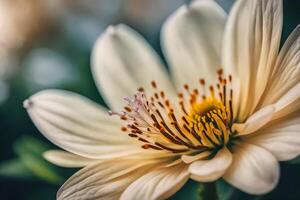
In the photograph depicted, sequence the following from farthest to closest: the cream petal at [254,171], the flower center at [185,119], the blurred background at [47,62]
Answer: the blurred background at [47,62] < the flower center at [185,119] < the cream petal at [254,171]

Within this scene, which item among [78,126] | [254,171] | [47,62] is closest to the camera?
[254,171]

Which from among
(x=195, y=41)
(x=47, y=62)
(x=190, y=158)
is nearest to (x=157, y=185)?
(x=190, y=158)

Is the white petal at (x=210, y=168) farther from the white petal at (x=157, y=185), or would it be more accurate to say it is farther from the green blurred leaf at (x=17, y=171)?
the green blurred leaf at (x=17, y=171)

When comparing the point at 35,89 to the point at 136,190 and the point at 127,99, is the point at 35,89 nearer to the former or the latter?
the point at 127,99

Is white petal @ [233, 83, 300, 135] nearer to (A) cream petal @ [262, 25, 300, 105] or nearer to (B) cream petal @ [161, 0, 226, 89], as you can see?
(A) cream petal @ [262, 25, 300, 105]

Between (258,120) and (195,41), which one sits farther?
(195,41)

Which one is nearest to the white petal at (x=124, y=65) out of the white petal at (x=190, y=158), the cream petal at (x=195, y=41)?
the cream petal at (x=195, y=41)

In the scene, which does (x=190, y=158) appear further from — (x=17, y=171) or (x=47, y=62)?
(x=47, y=62)
